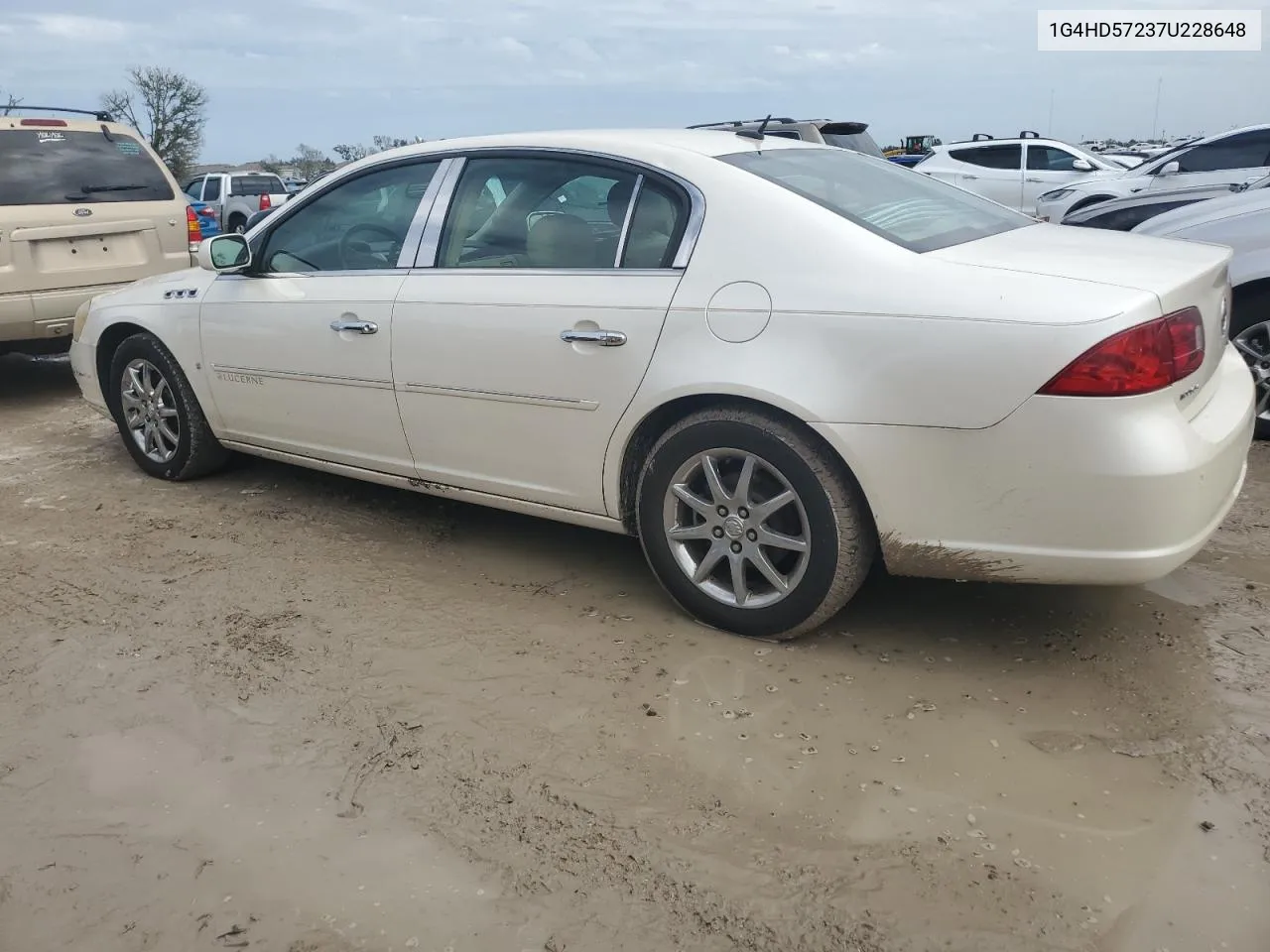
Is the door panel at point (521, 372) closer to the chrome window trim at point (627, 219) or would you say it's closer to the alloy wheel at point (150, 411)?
the chrome window trim at point (627, 219)

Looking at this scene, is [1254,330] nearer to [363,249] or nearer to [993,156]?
[363,249]

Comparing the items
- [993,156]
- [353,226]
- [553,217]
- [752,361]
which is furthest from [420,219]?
[993,156]

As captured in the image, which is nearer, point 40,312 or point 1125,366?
point 1125,366

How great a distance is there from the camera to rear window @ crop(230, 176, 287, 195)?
21.9 m

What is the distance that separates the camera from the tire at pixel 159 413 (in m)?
4.91

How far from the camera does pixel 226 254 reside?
4.35 metres

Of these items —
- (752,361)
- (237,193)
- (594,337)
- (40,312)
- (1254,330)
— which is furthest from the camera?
(237,193)

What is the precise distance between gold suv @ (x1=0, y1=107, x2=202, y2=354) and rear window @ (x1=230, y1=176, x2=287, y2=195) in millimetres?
15485

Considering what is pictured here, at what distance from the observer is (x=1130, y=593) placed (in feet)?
11.8

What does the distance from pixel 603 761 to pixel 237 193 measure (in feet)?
71.3

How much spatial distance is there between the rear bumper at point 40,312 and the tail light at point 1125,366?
6256 mm

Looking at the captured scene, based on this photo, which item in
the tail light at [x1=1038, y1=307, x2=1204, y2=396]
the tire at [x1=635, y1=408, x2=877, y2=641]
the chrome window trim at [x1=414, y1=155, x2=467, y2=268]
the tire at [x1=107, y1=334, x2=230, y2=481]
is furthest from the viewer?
the tire at [x1=107, y1=334, x2=230, y2=481]

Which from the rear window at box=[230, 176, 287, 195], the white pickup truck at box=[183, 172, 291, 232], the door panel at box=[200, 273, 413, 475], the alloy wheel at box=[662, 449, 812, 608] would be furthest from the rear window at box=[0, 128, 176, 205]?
the rear window at box=[230, 176, 287, 195]

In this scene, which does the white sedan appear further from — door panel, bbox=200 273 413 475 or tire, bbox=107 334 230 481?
tire, bbox=107 334 230 481
